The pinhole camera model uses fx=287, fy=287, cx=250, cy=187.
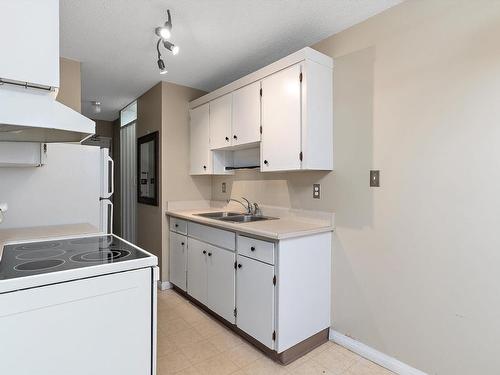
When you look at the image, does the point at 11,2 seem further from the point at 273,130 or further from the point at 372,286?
the point at 372,286

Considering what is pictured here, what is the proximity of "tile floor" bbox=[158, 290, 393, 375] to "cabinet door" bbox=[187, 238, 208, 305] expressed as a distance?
0.93ft

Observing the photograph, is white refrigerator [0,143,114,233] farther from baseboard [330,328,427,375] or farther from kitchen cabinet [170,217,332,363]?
baseboard [330,328,427,375]

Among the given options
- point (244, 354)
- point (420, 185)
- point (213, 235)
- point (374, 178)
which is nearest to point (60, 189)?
point (213, 235)

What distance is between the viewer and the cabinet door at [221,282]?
231 centimetres

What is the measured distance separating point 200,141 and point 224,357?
215 cm

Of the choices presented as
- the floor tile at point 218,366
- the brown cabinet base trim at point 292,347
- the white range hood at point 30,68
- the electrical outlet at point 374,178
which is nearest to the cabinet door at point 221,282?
the brown cabinet base trim at point 292,347

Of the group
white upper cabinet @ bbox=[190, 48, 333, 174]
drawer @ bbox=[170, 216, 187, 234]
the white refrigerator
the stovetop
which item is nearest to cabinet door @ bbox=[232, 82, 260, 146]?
white upper cabinet @ bbox=[190, 48, 333, 174]

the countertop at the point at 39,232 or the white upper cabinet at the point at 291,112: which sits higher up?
the white upper cabinet at the point at 291,112

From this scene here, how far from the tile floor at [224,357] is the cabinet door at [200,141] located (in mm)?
1584

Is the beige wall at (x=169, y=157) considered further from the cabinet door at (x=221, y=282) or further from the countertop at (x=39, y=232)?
the countertop at (x=39, y=232)

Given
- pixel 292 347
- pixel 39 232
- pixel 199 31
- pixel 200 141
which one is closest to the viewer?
pixel 39 232

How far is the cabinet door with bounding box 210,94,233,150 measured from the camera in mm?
2805

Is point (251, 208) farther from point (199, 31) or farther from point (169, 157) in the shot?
point (199, 31)

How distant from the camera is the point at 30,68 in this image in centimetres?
118
